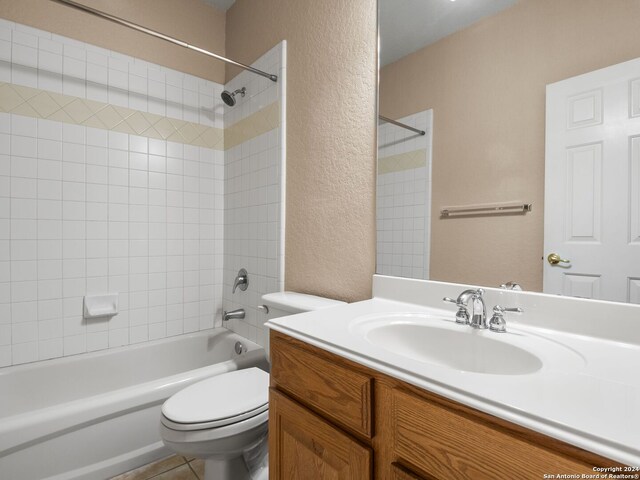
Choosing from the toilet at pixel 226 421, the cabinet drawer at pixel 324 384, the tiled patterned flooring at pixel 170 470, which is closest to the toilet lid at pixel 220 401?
the toilet at pixel 226 421

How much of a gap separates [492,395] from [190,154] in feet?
7.16

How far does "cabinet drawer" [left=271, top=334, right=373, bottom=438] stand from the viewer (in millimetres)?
720

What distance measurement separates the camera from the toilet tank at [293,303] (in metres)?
1.42

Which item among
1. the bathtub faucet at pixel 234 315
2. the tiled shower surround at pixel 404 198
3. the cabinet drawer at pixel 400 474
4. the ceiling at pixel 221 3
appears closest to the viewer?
the cabinet drawer at pixel 400 474

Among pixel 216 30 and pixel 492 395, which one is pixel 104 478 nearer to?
pixel 492 395

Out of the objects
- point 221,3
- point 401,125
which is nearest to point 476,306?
point 401,125

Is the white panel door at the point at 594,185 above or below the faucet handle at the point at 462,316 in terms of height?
above

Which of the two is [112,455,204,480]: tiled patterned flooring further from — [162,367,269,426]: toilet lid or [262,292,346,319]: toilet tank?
[262,292,346,319]: toilet tank

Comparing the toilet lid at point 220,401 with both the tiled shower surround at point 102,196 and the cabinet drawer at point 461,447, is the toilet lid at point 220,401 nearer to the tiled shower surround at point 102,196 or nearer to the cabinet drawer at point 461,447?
the tiled shower surround at point 102,196

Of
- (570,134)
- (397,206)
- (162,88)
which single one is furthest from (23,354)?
(570,134)

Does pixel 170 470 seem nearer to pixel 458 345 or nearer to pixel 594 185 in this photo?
pixel 458 345

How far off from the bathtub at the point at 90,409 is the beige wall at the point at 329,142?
67 cm

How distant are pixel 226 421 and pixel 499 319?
36.9 inches

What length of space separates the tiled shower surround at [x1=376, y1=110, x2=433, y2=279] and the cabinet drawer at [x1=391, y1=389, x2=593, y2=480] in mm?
627
